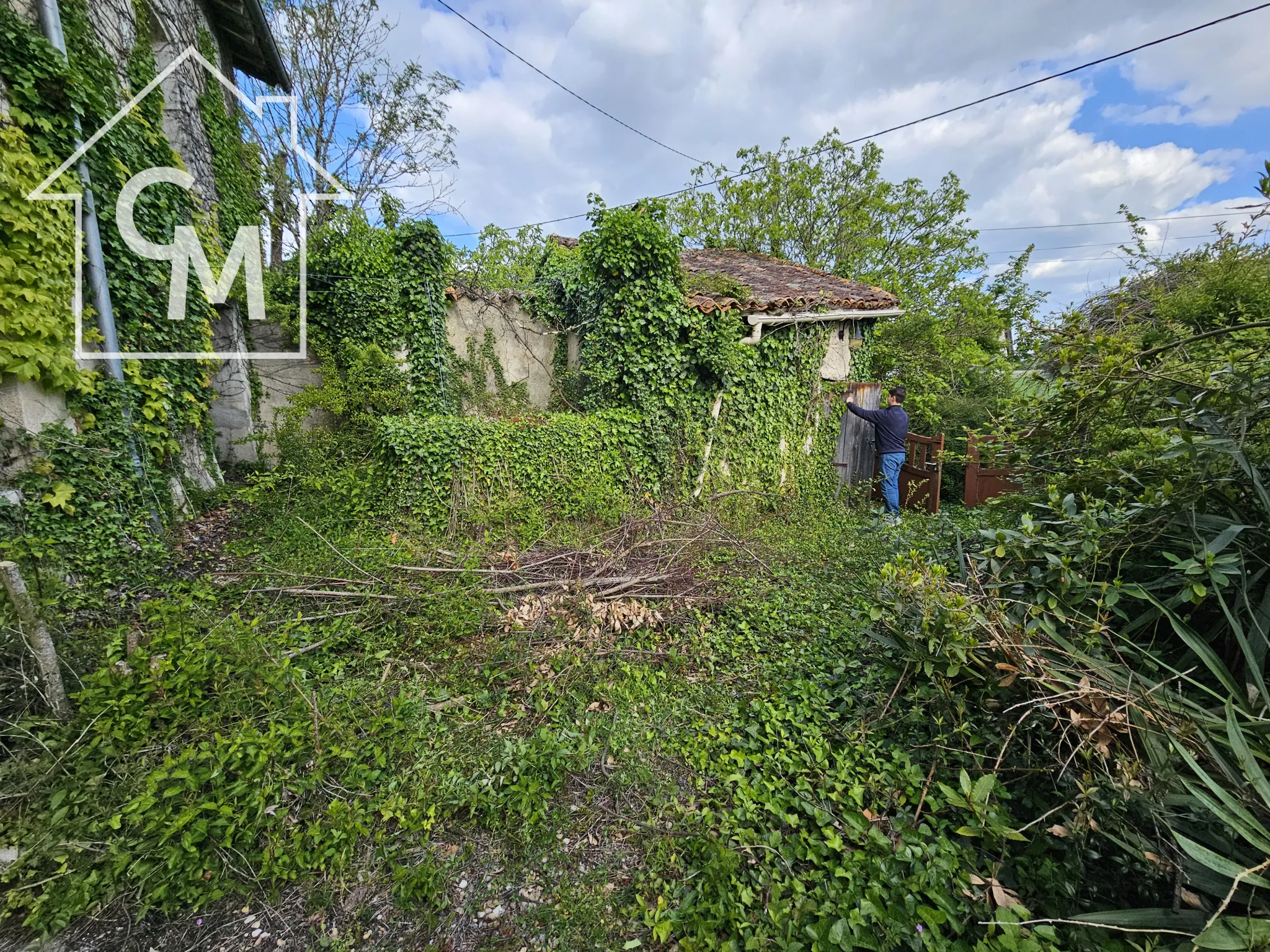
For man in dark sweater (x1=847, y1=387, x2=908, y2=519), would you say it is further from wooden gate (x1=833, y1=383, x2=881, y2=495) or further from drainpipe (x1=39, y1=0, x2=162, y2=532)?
drainpipe (x1=39, y1=0, x2=162, y2=532)

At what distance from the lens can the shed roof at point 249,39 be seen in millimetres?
7164

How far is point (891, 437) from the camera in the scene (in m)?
7.06

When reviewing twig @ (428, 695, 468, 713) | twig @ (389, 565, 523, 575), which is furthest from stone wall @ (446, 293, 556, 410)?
twig @ (428, 695, 468, 713)

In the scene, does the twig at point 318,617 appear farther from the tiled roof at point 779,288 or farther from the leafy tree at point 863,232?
the leafy tree at point 863,232

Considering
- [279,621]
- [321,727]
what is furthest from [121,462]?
[321,727]

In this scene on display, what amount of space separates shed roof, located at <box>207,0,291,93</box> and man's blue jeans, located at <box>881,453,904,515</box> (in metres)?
11.9

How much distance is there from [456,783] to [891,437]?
7072 mm

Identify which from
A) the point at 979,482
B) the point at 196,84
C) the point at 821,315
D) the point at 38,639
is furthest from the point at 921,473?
the point at 196,84

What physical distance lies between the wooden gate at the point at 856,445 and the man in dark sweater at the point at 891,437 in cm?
73

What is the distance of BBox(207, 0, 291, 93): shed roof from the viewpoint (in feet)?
23.5

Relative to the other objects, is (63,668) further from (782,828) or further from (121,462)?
(782,828)

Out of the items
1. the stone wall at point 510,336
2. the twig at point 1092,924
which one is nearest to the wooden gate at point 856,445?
the stone wall at point 510,336

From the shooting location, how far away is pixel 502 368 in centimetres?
895

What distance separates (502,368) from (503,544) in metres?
4.98
